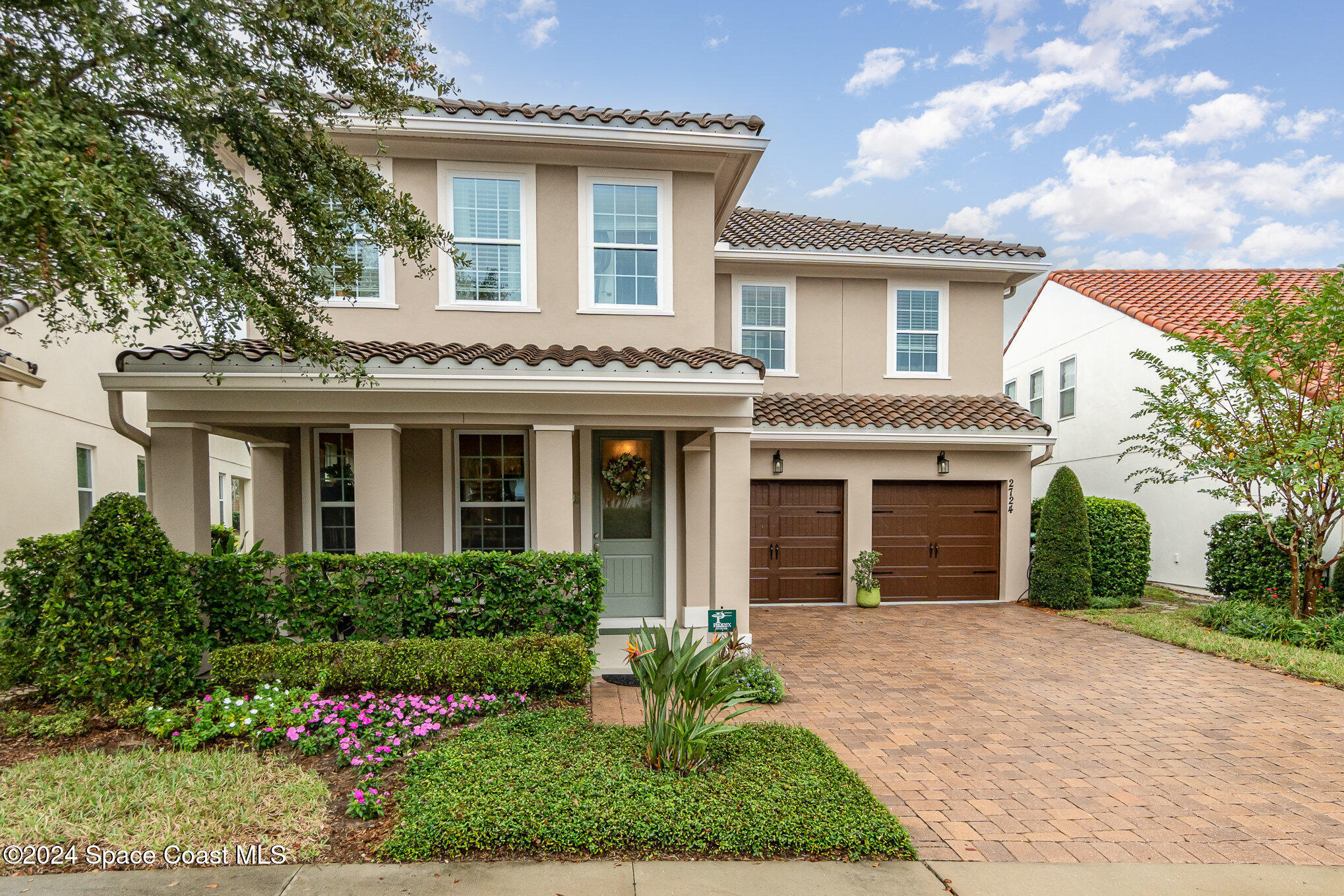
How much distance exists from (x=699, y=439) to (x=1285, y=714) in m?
6.27

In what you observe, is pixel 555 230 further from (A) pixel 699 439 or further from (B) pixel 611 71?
(B) pixel 611 71

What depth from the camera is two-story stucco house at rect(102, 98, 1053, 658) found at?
276 inches

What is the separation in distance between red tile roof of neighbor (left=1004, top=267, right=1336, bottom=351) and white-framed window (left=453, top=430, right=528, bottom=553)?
11496 mm

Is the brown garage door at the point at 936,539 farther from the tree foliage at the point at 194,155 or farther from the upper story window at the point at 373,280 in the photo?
the tree foliage at the point at 194,155

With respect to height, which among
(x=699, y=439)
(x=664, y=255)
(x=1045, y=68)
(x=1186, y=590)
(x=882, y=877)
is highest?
(x=1045, y=68)

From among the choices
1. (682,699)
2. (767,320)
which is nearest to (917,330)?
(767,320)

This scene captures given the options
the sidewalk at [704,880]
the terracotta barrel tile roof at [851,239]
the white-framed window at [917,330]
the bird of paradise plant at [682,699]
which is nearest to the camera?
the sidewalk at [704,880]

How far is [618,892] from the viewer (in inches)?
126

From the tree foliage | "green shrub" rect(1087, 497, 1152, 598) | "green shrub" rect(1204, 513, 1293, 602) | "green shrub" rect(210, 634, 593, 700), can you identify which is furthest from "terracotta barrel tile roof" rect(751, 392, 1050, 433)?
the tree foliage

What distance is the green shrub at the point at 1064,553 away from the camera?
11.2 m

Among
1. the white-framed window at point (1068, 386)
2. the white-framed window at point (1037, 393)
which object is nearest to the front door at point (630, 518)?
the white-framed window at point (1068, 386)

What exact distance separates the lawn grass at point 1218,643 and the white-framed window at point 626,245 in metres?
8.01

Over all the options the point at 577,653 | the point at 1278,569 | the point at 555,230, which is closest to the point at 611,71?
the point at 555,230

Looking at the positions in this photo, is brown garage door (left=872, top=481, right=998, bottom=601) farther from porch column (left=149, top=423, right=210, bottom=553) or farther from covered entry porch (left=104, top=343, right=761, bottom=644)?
porch column (left=149, top=423, right=210, bottom=553)
